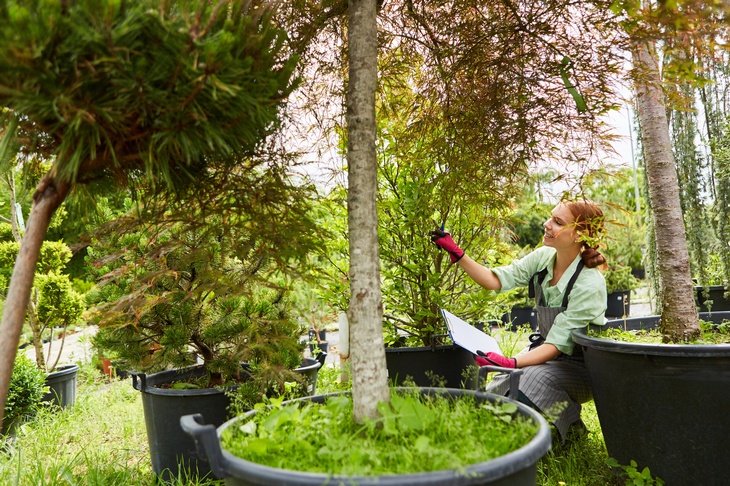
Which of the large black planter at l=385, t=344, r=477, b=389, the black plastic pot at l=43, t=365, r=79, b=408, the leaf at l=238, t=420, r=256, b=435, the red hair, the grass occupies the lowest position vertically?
the grass

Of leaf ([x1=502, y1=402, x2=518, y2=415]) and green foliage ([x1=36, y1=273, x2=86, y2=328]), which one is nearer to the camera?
leaf ([x1=502, y1=402, x2=518, y2=415])

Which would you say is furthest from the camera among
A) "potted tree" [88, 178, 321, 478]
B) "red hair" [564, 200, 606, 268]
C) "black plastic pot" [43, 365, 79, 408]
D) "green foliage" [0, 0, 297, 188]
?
"black plastic pot" [43, 365, 79, 408]

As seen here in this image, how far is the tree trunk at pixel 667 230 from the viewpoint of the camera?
1909 millimetres

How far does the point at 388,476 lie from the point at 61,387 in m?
3.61

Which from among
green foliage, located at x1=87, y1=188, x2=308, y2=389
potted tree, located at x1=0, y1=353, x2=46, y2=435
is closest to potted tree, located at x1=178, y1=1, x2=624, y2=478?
green foliage, located at x1=87, y1=188, x2=308, y2=389

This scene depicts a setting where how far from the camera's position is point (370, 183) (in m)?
1.31

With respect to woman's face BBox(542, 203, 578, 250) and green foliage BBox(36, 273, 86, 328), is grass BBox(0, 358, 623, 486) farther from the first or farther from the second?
woman's face BBox(542, 203, 578, 250)

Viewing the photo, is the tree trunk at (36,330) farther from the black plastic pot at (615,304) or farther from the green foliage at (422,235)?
the black plastic pot at (615,304)

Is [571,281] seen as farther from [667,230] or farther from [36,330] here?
[36,330]

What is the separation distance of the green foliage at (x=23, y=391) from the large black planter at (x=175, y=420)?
138 cm

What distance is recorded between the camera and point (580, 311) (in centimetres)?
221

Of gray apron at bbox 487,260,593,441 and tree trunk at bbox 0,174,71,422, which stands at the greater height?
tree trunk at bbox 0,174,71,422

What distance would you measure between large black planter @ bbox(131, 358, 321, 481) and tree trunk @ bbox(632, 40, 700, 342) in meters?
A: 1.73

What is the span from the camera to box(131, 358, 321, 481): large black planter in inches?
79.0
